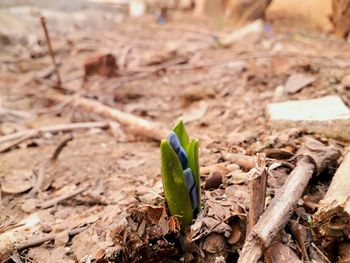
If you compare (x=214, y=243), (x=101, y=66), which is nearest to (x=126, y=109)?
(x=101, y=66)

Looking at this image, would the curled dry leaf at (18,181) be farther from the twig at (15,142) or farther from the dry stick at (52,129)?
the dry stick at (52,129)

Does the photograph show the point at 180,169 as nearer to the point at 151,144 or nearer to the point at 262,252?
the point at 262,252

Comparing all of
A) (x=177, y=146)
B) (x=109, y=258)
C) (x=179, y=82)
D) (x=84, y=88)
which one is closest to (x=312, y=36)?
(x=179, y=82)

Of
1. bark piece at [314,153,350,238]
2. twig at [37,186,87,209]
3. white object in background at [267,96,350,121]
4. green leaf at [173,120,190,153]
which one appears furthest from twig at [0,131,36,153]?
bark piece at [314,153,350,238]

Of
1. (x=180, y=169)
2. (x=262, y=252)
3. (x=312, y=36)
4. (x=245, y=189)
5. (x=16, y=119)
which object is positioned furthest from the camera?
(x=312, y=36)

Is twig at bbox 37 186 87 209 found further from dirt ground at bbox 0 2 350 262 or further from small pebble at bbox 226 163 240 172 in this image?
small pebble at bbox 226 163 240 172

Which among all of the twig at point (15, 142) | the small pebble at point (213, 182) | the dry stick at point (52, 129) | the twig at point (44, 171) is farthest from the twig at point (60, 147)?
the small pebble at point (213, 182)
